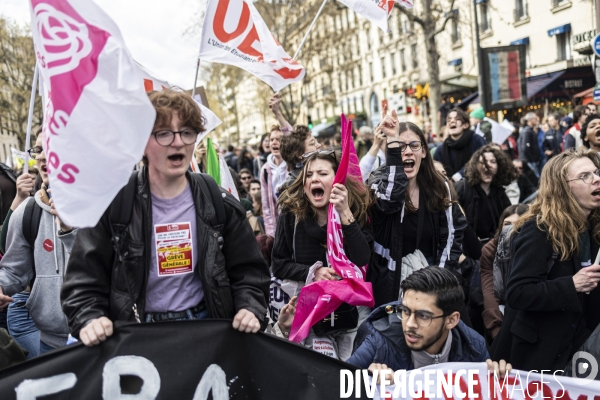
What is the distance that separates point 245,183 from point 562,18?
2332 centimetres

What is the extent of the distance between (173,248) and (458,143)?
5.92 m

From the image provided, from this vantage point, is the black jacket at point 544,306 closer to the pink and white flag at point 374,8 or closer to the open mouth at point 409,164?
the open mouth at point 409,164

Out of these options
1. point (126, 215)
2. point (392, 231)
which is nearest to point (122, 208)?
point (126, 215)

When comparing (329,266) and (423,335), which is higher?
(329,266)

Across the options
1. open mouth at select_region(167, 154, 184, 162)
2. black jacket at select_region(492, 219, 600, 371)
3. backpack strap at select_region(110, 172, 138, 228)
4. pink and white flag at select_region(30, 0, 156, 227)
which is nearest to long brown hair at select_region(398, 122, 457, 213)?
black jacket at select_region(492, 219, 600, 371)

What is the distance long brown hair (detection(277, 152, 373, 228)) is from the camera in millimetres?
4234

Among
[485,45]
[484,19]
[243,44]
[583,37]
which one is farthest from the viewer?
[484,19]

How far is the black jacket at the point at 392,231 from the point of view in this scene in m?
4.26

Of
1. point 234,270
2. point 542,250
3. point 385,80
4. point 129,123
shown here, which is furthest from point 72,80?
point 385,80

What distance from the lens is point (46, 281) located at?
3822mm

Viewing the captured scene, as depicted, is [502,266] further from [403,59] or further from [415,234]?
[403,59]

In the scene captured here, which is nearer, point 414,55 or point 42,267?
point 42,267

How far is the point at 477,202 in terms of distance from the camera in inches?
254

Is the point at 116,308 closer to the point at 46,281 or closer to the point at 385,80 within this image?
the point at 46,281
